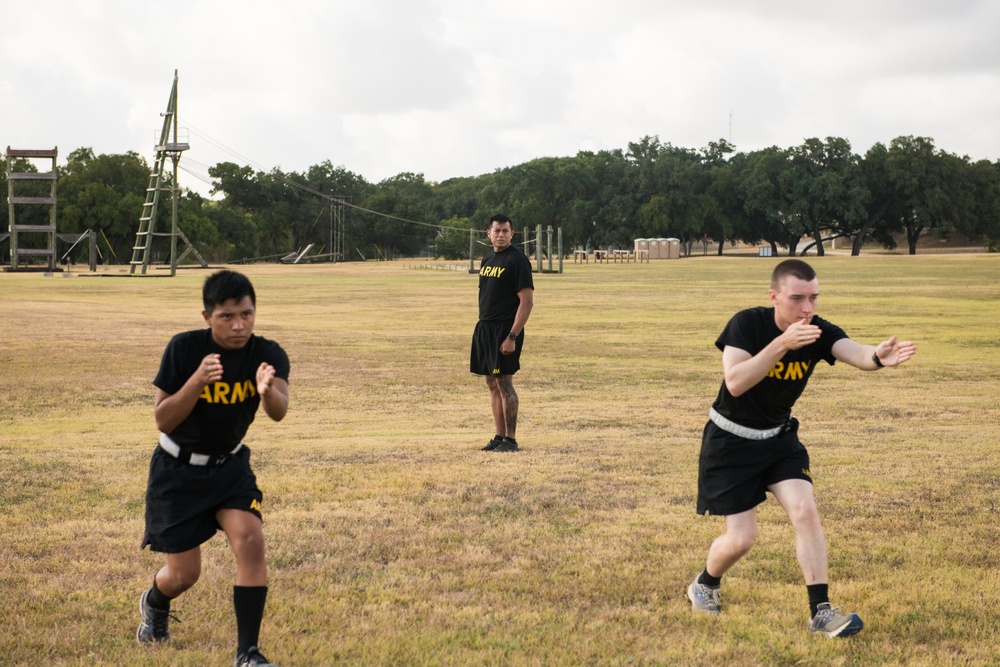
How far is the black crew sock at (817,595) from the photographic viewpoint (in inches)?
186

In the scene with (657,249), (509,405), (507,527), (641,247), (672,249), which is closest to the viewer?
(507,527)

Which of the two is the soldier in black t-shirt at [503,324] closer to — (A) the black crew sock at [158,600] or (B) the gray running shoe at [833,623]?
(B) the gray running shoe at [833,623]

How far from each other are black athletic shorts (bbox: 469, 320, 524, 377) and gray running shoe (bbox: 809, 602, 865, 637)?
5.21 meters

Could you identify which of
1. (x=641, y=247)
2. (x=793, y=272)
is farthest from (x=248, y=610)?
(x=641, y=247)

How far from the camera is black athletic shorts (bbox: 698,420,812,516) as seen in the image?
4.87m

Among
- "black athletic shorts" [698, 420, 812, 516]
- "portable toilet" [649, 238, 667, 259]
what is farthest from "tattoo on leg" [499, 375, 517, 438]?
"portable toilet" [649, 238, 667, 259]

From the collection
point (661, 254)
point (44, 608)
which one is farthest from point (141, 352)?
point (661, 254)

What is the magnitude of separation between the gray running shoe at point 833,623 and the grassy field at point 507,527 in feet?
0.25

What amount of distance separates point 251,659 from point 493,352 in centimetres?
580

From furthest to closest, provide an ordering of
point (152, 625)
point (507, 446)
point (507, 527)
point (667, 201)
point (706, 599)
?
point (667, 201)
point (507, 446)
point (507, 527)
point (706, 599)
point (152, 625)

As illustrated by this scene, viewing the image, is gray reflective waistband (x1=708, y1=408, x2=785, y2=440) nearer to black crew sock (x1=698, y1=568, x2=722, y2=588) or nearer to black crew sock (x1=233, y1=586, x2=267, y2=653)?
black crew sock (x1=698, y1=568, x2=722, y2=588)

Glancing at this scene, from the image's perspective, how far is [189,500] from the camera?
4316 mm

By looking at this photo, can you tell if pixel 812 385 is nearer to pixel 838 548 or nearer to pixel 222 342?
pixel 838 548

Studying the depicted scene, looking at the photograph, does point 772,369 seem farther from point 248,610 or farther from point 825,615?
point 248,610
